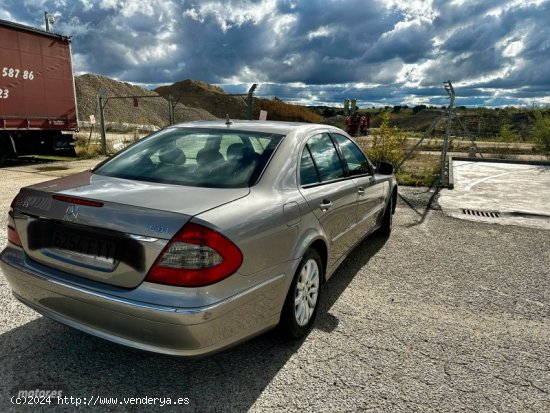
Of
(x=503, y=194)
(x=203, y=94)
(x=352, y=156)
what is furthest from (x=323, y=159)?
(x=203, y=94)

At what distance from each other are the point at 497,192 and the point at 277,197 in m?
8.20

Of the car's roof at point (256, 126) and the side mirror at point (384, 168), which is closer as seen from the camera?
the car's roof at point (256, 126)

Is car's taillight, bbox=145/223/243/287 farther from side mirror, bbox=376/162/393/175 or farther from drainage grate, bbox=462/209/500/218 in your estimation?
drainage grate, bbox=462/209/500/218

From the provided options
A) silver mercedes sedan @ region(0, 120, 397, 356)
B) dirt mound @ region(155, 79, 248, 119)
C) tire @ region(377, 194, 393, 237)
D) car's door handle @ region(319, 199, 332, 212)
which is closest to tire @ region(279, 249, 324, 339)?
silver mercedes sedan @ region(0, 120, 397, 356)

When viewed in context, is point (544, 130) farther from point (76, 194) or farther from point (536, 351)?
point (76, 194)

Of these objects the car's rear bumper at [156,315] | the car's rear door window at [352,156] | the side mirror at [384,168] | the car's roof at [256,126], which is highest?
the car's roof at [256,126]

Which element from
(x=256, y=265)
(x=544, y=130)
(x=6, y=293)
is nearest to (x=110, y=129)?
(x=544, y=130)

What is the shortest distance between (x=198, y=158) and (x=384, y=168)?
2.66m

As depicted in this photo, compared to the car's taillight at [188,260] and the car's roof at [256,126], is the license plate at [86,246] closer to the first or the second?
the car's taillight at [188,260]

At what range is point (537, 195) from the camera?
895 centimetres

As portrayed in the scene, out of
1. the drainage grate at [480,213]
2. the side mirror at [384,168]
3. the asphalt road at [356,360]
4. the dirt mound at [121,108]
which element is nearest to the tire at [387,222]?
the side mirror at [384,168]

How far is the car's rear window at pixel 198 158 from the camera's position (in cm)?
274

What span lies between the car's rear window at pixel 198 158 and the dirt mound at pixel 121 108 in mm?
32534

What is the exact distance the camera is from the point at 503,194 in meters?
9.02
